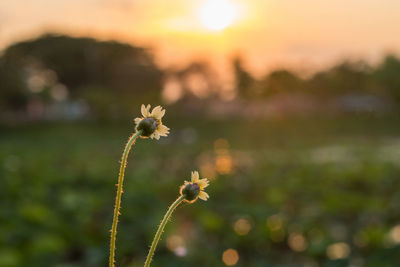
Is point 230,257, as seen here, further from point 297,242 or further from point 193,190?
point 193,190

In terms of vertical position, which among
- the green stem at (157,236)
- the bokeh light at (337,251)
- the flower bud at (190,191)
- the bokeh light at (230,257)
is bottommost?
the green stem at (157,236)

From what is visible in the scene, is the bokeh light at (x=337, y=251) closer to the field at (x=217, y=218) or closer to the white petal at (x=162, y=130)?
the field at (x=217, y=218)

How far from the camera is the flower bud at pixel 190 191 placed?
1.11 metres

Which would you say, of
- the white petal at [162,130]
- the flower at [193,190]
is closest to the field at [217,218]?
the flower at [193,190]

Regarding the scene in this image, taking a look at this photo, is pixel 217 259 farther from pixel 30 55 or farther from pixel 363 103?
pixel 363 103

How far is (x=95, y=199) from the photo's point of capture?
24.2 ft

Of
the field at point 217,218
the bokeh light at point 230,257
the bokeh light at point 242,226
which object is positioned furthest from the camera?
the bokeh light at point 242,226

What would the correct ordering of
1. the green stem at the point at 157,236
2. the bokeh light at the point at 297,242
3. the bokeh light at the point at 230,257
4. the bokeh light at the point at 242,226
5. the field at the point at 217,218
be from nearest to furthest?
the green stem at the point at 157,236 → the field at the point at 217,218 → the bokeh light at the point at 230,257 → the bokeh light at the point at 297,242 → the bokeh light at the point at 242,226

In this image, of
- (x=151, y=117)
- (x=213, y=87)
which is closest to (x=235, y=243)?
(x=151, y=117)

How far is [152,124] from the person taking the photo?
1.09 m

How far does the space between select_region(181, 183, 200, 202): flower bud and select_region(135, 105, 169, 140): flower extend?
A: 0.41 ft

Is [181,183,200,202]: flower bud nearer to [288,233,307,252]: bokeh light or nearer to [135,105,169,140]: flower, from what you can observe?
[135,105,169,140]: flower

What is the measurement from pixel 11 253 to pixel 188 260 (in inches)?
60.3

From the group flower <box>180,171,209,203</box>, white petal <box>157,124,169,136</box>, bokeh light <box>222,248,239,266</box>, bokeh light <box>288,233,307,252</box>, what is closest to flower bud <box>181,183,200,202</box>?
flower <box>180,171,209,203</box>
